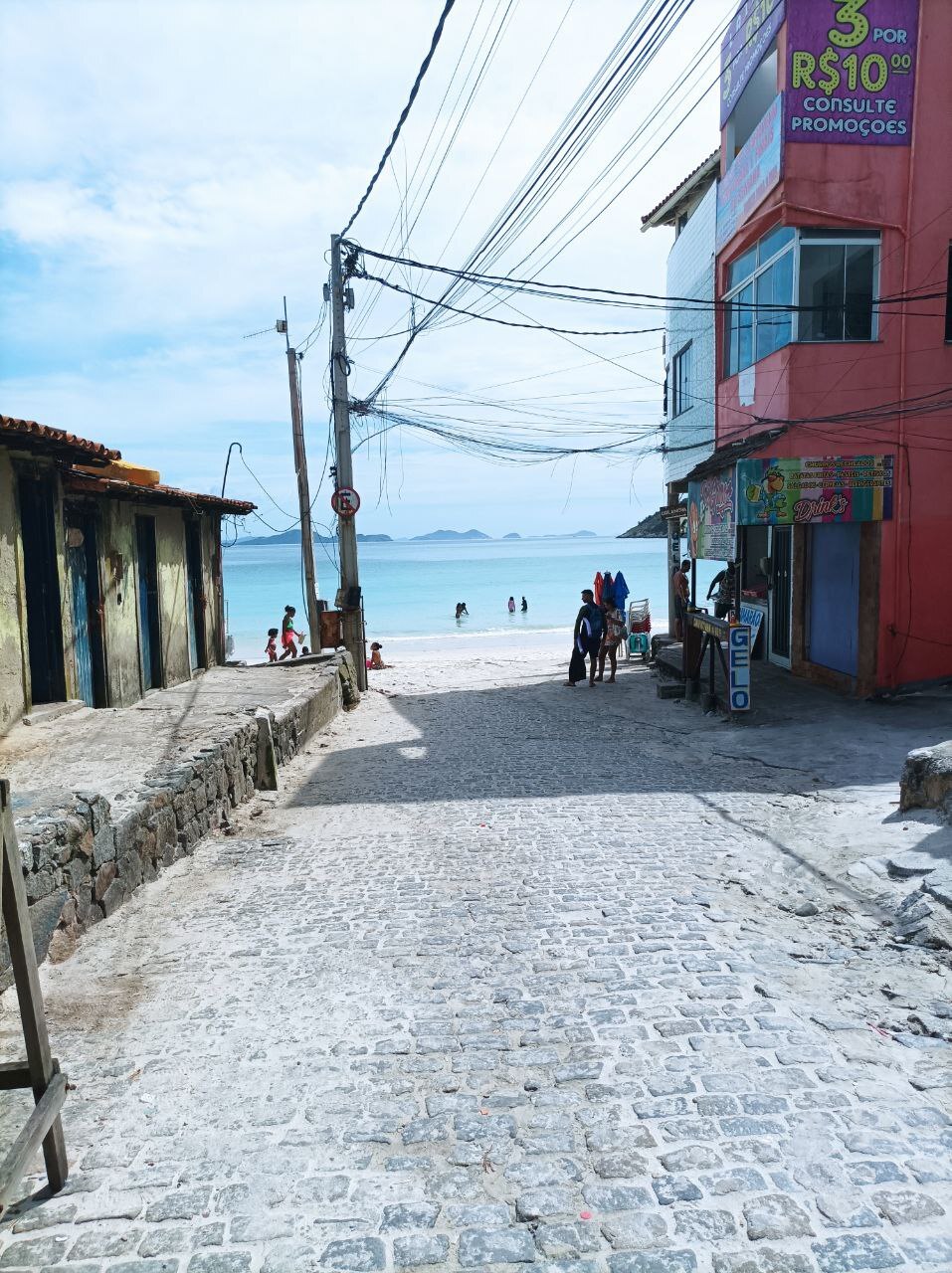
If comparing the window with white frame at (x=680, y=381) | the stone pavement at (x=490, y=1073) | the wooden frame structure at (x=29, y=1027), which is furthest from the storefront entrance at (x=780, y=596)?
the wooden frame structure at (x=29, y=1027)

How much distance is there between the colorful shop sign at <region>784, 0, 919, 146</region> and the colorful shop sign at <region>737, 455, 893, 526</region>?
4486 mm

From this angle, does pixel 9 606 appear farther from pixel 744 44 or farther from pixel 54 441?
pixel 744 44

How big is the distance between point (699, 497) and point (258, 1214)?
13.1m

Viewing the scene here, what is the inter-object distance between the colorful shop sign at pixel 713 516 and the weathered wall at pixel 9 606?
9116 mm

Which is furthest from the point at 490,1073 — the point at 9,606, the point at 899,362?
the point at 899,362

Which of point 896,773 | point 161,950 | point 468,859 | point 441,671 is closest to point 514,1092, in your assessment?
point 161,950

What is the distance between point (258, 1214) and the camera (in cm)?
327

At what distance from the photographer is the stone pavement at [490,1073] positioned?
3.15 m

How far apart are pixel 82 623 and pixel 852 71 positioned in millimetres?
12817

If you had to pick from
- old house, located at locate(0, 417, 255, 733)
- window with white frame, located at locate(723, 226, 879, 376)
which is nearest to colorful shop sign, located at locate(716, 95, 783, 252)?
window with white frame, located at locate(723, 226, 879, 376)

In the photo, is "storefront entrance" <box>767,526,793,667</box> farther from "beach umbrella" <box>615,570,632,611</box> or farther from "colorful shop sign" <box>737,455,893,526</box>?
"colorful shop sign" <box>737,455,893,526</box>

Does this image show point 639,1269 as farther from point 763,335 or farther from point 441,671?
point 441,671

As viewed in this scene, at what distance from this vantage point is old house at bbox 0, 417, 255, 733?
916cm

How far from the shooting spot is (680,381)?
2044 centimetres
